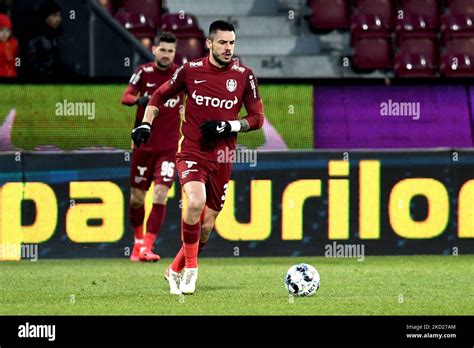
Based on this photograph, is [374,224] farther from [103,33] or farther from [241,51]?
[241,51]

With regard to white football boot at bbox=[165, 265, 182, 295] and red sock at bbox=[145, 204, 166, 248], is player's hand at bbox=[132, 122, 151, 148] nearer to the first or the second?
white football boot at bbox=[165, 265, 182, 295]

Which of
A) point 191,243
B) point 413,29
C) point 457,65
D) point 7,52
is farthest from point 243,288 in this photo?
point 413,29

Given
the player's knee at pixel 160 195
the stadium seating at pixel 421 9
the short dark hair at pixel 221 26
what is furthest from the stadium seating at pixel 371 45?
the short dark hair at pixel 221 26

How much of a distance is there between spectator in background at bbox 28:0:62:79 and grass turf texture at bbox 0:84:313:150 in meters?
0.63

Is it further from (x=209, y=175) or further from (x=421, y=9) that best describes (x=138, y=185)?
(x=421, y=9)

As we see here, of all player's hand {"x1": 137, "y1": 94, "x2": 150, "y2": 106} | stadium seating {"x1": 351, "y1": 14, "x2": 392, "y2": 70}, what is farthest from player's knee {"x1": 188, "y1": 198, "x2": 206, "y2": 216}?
stadium seating {"x1": 351, "y1": 14, "x2": 392, "y2": 70}

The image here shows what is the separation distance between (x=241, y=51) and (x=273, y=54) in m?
0.43

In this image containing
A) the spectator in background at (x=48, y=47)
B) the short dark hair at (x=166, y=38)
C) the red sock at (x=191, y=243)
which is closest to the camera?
the red sock at (x=191, y=243)

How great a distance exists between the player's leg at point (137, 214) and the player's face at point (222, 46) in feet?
10.9

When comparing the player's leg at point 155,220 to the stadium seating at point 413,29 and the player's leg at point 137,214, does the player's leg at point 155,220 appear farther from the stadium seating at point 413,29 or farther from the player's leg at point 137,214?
the stadium seating at point 413,29

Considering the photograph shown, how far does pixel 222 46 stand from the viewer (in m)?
10.5

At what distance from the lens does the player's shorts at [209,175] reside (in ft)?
34.5
